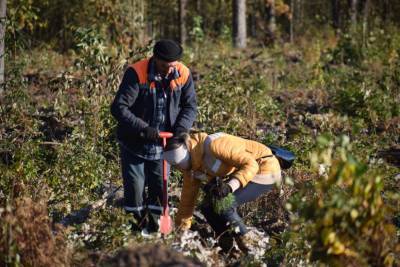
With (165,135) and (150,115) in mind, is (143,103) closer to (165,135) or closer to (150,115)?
(150,115)

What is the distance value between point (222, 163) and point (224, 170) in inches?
3.2

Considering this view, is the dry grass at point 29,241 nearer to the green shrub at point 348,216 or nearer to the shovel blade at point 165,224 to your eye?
the shovel blade at point 165,224

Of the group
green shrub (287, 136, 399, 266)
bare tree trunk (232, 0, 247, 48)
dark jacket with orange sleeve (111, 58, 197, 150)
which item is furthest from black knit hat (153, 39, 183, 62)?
bare tree trunk (232, 0, 247, 48)

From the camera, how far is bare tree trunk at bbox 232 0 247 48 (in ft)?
53.1

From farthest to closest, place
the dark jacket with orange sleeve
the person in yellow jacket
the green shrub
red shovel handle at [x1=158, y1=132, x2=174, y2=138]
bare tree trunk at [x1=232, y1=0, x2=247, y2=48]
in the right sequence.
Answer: bare tree trunk at [x1=232, y1=0, x2=247, y2=48]
the dark jacket with orange sleeve
red shovel handle at [x1=158, y1=132, x2=174, y2=138]
the person in yellow jacket
the green shrub

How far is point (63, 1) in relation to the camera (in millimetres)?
17891

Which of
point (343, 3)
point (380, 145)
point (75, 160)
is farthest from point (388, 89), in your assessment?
point (343, 3)

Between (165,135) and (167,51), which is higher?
(167,51)

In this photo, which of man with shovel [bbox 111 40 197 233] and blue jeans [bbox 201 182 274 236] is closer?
blue jeans [bbox 201 182 274 236]

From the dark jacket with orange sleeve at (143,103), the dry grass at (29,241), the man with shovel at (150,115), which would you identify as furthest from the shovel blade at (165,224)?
the dry grass at (29,241)

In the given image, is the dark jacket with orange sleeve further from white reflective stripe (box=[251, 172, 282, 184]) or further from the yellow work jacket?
white reflective stripe (box=[251, 172, 282, 184])

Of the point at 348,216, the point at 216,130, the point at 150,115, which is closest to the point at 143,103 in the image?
the point at 150,115

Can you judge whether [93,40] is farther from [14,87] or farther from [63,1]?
[63,1]

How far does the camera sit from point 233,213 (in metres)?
5.57
